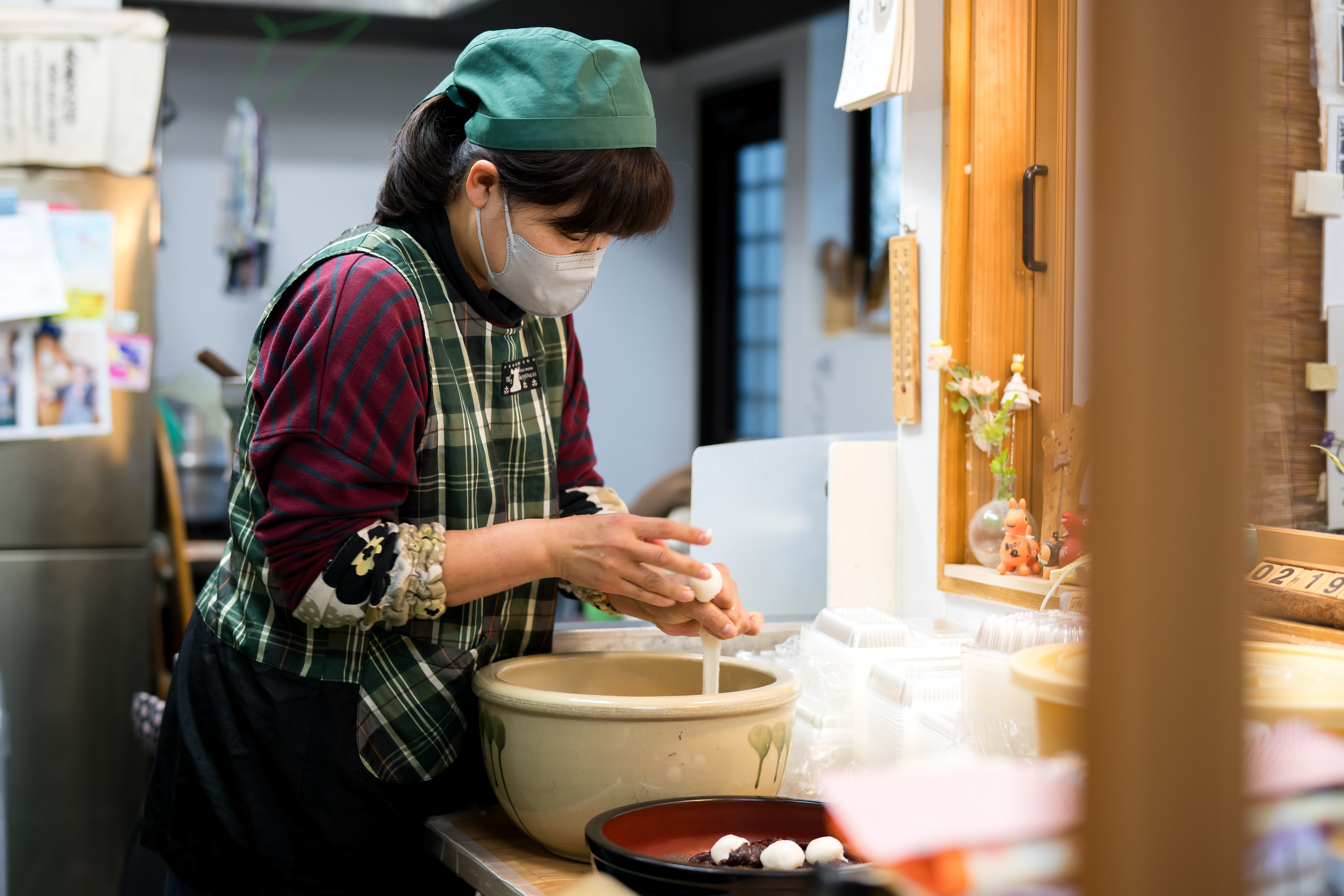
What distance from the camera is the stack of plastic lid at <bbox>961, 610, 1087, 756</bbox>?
53 cm

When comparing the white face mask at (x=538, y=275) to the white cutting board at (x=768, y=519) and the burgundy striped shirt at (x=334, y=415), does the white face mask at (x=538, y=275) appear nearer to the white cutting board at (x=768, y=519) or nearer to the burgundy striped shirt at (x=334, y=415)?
the burgundy striped shirt at (x=334, y=415)

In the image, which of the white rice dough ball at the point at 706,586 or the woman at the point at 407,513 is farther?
the white rice dough ball at the point at 706,586

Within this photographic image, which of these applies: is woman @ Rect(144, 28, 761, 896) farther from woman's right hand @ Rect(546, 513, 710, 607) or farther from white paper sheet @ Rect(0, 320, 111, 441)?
white paper sheet @ Rect(0, 320, 111, 441)

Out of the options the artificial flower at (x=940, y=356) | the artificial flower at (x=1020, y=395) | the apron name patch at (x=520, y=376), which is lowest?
the artificial flower at (x=1020, y=395)

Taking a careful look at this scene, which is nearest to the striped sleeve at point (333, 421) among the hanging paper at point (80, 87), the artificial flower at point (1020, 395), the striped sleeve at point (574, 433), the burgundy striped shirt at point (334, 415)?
the burgundy striped shirt at point (334, 415)

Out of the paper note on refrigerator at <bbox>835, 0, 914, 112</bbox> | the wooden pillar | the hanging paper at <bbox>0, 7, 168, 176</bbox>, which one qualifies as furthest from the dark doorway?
the wooden pillar

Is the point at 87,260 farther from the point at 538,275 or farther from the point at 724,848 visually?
the point at 724,848

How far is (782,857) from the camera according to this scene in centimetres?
89

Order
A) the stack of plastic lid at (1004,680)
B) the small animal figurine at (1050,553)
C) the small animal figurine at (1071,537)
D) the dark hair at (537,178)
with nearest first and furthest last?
the stack of plastic lid at (1004,680) < the dark hair at (537,178) < the small animal figurine at (1071,537) < the small animal figurine at (1050,553)

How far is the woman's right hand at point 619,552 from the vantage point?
3.52 feet

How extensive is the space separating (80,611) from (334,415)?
2109 mm

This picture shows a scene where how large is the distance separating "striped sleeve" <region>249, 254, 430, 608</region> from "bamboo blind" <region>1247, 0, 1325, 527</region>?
0.70m

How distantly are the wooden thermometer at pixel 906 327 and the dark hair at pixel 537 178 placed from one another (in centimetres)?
56

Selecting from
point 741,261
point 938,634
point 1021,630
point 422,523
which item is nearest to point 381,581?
point 422,523
